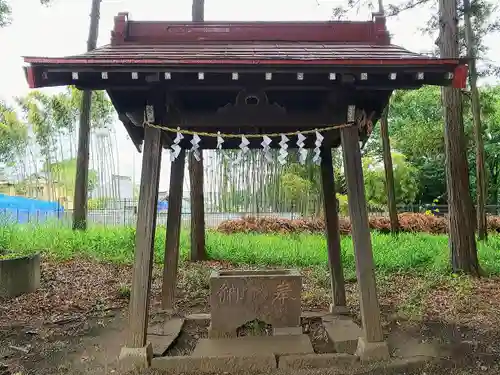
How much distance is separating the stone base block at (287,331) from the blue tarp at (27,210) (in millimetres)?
8596

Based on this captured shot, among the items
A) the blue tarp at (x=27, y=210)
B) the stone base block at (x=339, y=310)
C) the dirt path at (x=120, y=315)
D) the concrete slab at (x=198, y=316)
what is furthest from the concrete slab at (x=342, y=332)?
the blue tarp at (x=27, y=210)

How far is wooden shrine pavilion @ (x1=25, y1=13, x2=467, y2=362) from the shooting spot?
13.1 ft

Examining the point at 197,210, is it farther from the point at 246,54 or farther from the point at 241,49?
the point at 246,54

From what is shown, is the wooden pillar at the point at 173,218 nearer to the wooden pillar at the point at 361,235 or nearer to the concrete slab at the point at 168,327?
the concrete slab at the point at 168,327

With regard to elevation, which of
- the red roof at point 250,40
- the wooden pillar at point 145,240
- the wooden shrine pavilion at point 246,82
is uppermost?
the red roof at point 250,40

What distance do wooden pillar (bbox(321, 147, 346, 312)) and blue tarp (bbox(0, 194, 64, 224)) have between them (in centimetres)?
862

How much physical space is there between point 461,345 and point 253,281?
2401 millimetres

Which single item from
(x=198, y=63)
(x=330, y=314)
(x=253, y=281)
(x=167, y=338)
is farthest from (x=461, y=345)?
(x=198, y=63)

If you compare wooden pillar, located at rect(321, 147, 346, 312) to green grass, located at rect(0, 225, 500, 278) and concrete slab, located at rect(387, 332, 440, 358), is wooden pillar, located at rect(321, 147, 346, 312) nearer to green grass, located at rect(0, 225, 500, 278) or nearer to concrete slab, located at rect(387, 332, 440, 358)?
concrete slab, located at rect(387, 332, 440, 358)

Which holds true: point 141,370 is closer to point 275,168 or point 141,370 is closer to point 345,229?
point 275,168

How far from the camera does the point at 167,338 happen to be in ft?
16.5

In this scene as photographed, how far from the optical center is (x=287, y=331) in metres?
5.16

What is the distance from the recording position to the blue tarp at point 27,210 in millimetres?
12011

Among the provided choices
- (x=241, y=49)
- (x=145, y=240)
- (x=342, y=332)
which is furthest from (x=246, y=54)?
(x=342, y=332)
